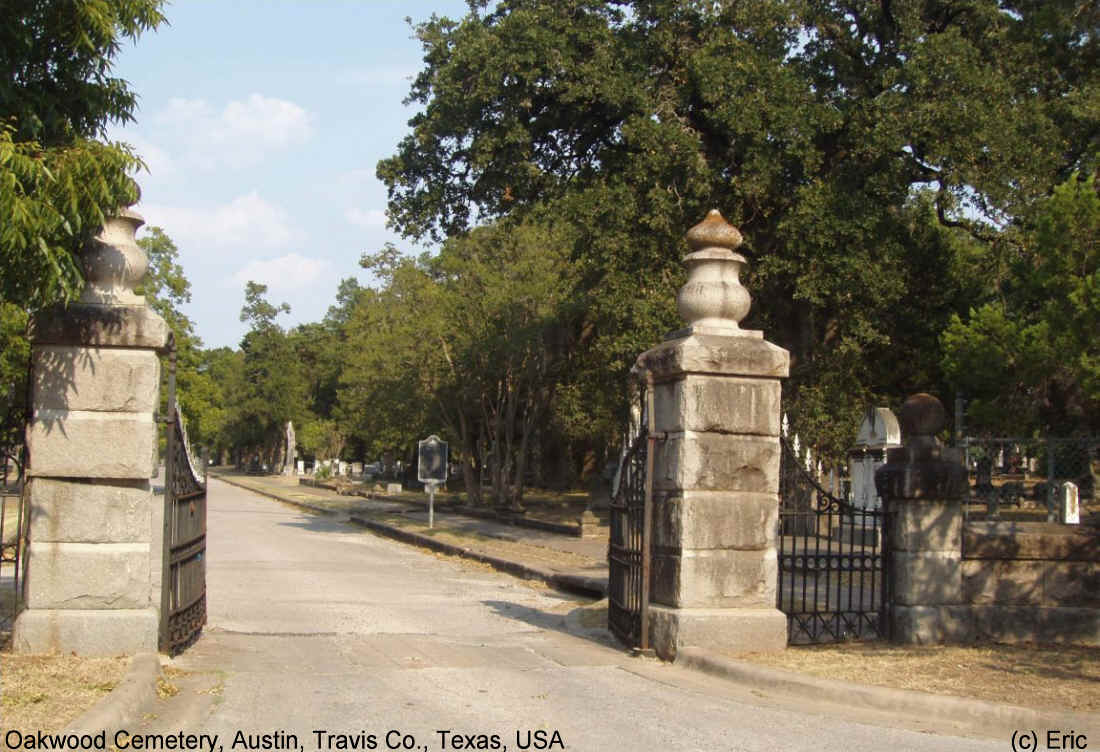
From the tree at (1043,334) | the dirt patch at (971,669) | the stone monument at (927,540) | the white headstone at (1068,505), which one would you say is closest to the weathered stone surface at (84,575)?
the dirt patch at (971,669)

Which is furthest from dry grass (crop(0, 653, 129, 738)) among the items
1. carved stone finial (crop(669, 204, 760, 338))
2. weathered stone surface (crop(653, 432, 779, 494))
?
carved stone finial (crop(669, 204, 760, 338))

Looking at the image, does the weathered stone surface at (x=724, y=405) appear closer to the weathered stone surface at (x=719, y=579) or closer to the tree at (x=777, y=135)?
the weathered stone surface at (x=719, y=579)

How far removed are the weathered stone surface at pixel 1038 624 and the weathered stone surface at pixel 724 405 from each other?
260cm

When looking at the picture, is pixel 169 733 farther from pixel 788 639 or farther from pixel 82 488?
pixel 788 639

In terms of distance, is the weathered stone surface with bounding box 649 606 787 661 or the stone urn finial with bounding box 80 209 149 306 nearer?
the stone urn finial with bounding box 80 209 149 306

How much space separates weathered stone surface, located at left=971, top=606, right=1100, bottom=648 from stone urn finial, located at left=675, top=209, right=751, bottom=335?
3314 millimetres

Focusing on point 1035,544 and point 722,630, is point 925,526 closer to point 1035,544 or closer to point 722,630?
point 1035,544

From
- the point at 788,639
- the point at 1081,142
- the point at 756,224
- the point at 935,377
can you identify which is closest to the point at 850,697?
the point at 788,639

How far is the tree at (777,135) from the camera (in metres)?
21.6

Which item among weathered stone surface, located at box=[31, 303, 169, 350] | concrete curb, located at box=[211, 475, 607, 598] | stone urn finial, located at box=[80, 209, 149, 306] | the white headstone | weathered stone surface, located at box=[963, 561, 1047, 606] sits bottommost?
concrete curb, located at box=[211, 475, 607, 598]

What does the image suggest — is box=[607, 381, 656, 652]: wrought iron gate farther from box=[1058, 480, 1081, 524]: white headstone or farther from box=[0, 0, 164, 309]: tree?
box=[1058, 480, 1081, 524]: white headstone

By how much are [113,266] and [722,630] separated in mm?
5400

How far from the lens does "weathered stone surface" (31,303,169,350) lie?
836 centimetres

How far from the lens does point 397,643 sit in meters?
10.2
